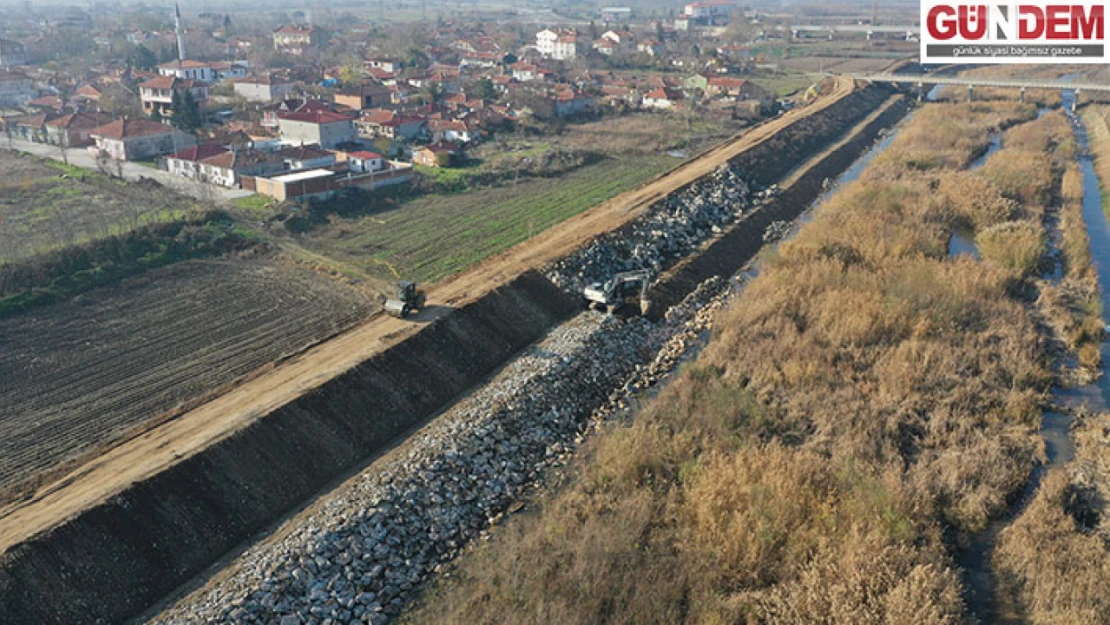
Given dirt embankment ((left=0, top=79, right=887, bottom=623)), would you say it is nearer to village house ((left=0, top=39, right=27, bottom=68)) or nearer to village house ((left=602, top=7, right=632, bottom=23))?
village house ((left=0, top=39, right=27, bottom=68))

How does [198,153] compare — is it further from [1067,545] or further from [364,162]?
[1067,545]

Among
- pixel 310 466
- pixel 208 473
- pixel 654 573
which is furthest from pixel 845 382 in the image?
pixel 208 473

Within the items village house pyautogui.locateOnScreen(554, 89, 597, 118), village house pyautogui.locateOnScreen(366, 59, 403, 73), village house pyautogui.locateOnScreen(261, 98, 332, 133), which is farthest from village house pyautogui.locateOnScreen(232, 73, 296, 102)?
village house pyautogui.locateOnScreen(554, 89, 597, 118)

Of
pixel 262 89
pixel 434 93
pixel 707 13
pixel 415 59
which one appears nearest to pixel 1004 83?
pixel 434 93

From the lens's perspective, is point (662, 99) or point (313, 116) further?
point (662, 99)

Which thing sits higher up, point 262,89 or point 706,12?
point 706,12

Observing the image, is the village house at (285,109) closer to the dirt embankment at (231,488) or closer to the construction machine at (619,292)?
the construction machine at (619,292)

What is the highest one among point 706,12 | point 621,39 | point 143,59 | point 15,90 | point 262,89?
point 706,12
